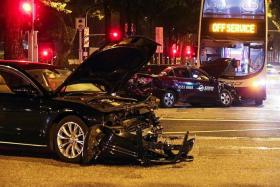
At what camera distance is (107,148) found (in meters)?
9.39

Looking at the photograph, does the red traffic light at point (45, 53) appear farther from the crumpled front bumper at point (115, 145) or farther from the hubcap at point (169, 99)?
the crumpled front bumper at point (115, 145)

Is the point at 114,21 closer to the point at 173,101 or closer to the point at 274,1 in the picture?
the point at 274,1

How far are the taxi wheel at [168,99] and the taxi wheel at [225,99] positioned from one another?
2.07 meters

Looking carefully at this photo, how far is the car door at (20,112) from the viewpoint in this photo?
32.9ft

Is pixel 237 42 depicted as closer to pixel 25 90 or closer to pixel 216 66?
pixel 216 66

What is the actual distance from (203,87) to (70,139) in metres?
14.5

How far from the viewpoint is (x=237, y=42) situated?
2445 cm

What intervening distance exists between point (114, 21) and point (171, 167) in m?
44.7

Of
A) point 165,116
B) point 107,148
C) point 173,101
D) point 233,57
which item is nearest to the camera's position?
point 107,148

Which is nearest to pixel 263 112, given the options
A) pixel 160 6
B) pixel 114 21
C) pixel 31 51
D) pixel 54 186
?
pixel 31 51

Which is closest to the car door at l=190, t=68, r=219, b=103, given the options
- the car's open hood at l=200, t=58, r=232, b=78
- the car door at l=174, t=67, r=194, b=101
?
the car door at l=174, t=67, r=194, b=101

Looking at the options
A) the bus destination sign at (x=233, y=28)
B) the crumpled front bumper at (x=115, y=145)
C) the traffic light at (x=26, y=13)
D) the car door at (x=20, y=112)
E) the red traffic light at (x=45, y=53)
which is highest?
the traffic light at (x=26, y=13)

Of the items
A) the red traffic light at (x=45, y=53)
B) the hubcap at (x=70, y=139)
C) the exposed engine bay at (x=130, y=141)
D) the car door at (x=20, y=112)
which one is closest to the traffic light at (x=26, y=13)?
the red traffic light at (x=45, y=53)

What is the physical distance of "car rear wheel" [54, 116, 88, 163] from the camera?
9742 millimetres
